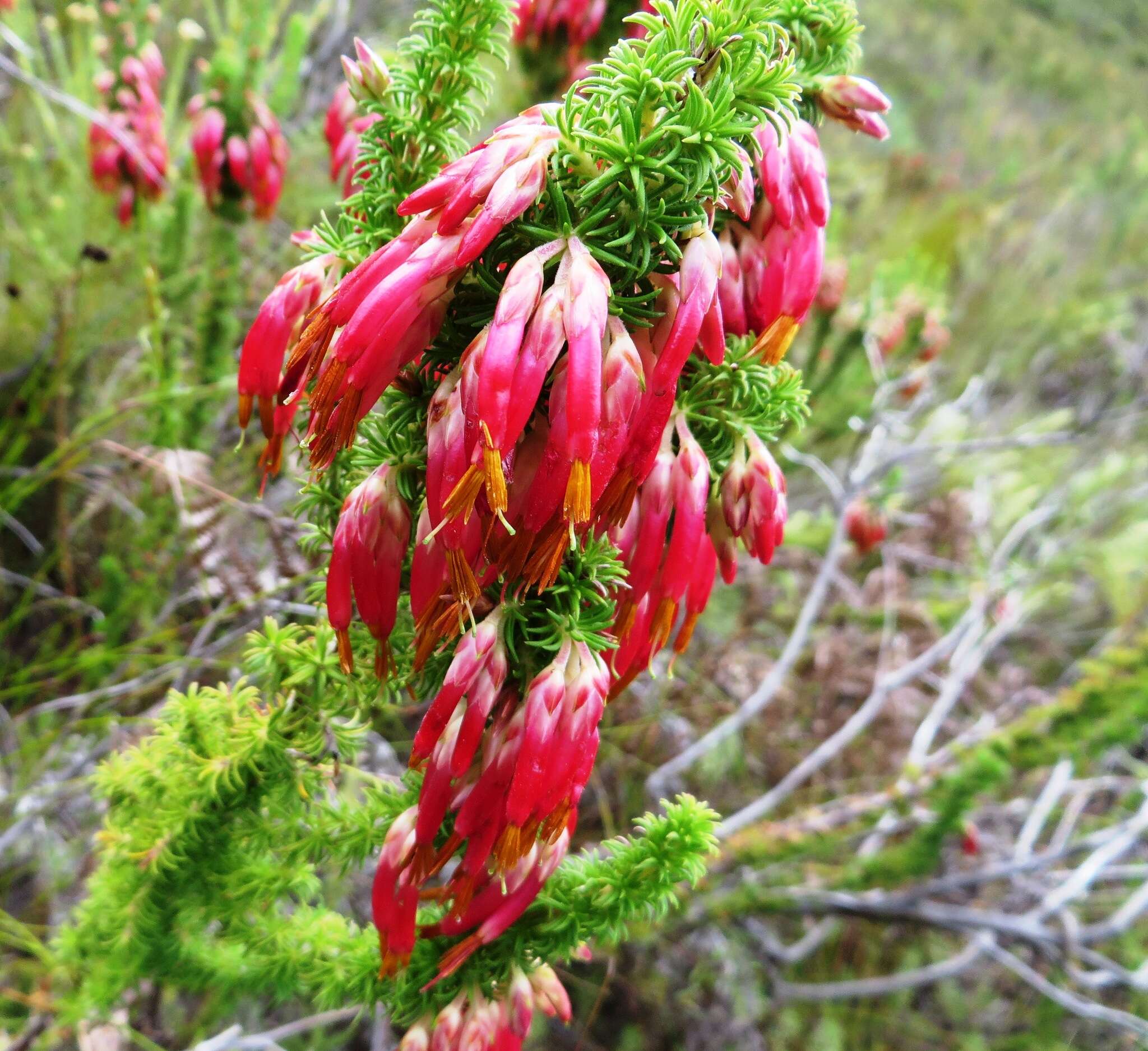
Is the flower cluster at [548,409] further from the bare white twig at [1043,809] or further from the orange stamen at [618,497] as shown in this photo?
the bare white twig at [1043,809]

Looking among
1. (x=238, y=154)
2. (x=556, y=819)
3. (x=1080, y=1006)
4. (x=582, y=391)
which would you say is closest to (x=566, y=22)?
(x=238, y=154)

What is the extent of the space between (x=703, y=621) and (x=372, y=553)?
2.34 meters

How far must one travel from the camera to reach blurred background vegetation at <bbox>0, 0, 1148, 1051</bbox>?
5.69ft

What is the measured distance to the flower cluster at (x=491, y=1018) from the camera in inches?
27.9

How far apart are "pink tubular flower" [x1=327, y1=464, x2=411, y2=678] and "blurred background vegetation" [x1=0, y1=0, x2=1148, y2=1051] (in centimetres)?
6

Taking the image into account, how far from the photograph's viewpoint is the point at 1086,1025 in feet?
9.40

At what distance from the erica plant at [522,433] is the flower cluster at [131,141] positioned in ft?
6.23

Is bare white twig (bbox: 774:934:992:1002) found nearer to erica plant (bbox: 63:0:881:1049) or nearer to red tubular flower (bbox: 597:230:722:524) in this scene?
erica plant (bbox: 63:0:881:1049)

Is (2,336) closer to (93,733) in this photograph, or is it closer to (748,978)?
(93,733)

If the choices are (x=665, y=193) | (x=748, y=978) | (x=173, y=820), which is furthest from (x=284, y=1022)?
(x=665, y=193)

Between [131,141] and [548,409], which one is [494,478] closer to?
[548,409]

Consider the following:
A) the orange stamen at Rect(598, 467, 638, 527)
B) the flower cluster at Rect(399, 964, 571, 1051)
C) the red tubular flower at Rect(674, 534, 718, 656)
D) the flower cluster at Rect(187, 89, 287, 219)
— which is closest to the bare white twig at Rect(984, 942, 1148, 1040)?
the flower cluster at Rect(399, 964, 571, 1051)

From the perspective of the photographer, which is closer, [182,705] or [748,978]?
[182,705]

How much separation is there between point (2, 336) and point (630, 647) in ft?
8.79
